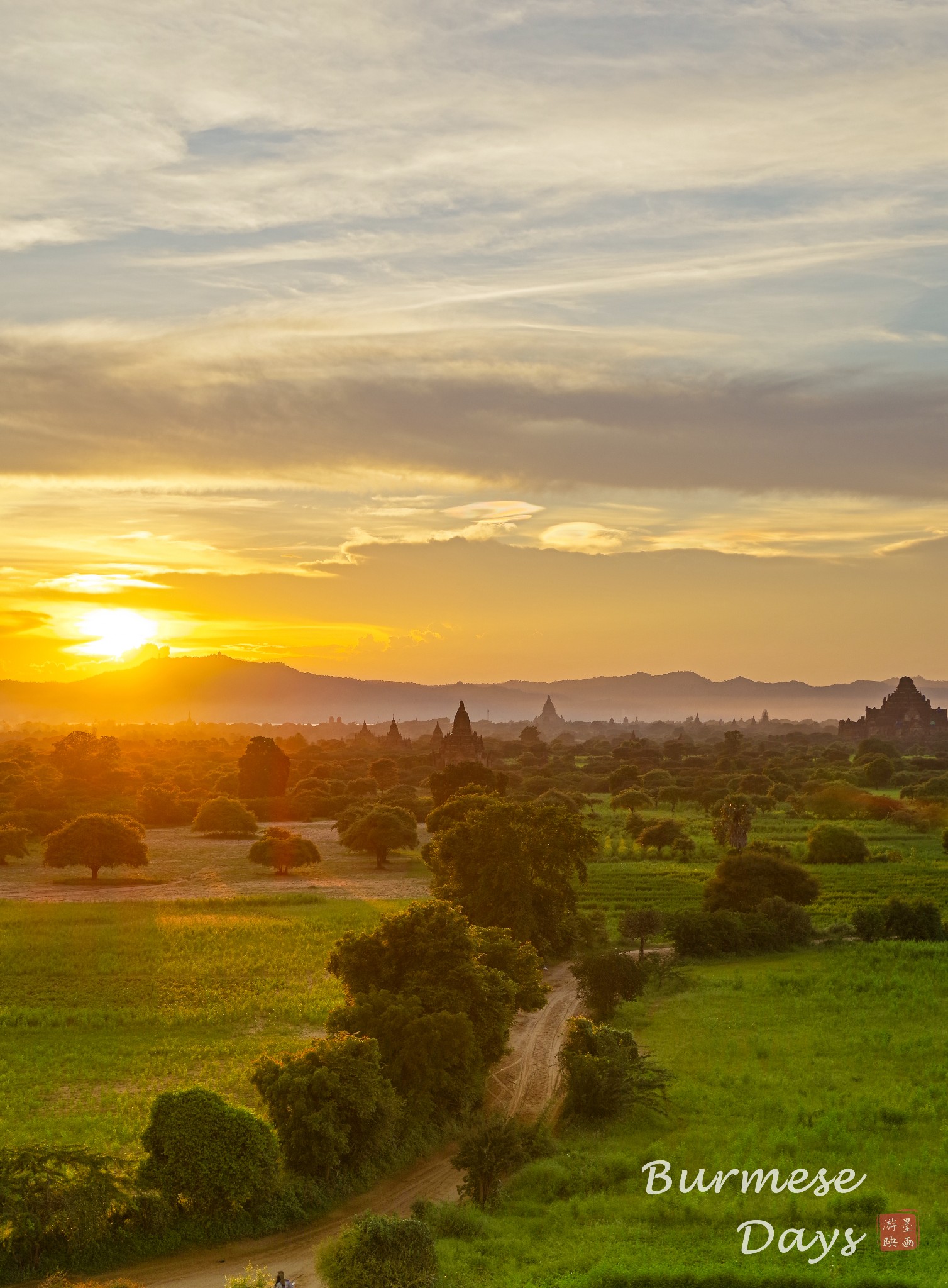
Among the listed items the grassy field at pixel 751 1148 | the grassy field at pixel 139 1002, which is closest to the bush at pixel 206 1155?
the grassy field at pixel 139 1002

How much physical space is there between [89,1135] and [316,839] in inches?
3322

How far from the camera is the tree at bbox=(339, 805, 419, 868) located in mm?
93875

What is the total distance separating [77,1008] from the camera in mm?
44281

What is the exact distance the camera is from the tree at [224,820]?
115 metres

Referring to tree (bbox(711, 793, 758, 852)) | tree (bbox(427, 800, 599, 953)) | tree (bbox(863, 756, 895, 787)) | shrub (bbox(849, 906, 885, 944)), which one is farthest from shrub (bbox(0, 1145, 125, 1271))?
tree (bbox(863, 756, 895, 787))

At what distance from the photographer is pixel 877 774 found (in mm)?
162500

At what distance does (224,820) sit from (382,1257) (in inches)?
3803

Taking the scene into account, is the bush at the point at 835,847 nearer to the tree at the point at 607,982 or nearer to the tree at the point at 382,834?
the tree at the point at 382,834

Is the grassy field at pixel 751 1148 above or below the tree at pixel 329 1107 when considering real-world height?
below

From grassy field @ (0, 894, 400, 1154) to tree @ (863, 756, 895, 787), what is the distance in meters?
112

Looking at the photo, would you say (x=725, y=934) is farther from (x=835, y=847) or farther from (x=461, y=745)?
(x=461, y=745)

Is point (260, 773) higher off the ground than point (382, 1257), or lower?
higher

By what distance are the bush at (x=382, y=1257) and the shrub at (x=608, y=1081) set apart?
35.3 feet

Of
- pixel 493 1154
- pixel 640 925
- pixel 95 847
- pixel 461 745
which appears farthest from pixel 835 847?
pixel 461 745
